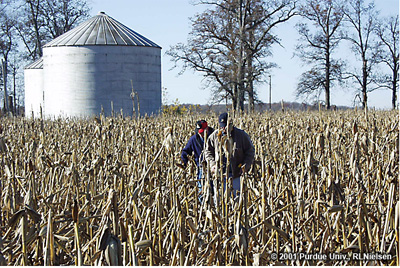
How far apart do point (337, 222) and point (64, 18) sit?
145 ft

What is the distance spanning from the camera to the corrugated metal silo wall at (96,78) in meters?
29.5

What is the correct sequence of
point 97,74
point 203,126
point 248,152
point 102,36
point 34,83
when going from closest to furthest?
point 248,152 → point 203,126 → point 97,74 → point 102,36 → point 34,83

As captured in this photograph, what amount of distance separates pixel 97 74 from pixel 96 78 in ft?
0.69

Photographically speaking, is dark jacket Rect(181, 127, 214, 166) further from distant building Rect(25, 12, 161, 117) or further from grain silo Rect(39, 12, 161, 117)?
grain silo Rect(39, 12, 161, 117)

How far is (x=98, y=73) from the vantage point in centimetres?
2941

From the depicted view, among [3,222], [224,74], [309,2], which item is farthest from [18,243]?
[309,2]

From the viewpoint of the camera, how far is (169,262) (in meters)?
3.63

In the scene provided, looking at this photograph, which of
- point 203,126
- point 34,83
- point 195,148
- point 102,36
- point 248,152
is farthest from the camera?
point 34,83

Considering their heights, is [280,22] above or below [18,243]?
above

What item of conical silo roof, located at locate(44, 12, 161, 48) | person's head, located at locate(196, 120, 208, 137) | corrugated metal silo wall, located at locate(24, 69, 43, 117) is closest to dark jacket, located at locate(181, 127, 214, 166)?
person's head, located at locate(196, 120, 208, 137)

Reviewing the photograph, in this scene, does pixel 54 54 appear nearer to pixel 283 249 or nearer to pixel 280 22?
pixel 280 22

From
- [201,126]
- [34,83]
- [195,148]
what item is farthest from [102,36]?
[201,126]

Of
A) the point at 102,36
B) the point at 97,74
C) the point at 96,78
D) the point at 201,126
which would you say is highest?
the point at 102,36

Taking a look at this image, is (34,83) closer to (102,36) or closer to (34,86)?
(34,86)
